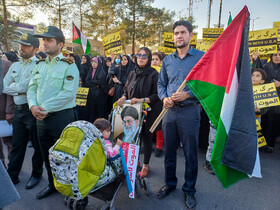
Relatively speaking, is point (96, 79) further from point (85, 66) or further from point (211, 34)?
point (211, 34)

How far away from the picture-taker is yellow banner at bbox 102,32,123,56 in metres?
6.02

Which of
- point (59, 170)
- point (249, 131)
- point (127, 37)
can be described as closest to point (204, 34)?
point (249, 131)

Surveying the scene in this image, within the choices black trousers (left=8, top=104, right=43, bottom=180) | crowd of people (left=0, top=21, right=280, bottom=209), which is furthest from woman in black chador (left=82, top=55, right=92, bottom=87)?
black trousers (left=8, top=104, right=43, bottom=180)

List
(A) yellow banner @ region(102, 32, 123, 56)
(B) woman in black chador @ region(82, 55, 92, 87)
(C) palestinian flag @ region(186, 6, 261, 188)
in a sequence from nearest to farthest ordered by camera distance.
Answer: (C) palestinian flag @ region(186, 6, 261, 188) → (B) woman in black chador @ region(82, 55, 92, 87) → (A) yellow banner @ region(102, 32, 123, 56)

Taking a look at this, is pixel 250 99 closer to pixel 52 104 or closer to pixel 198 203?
pixel 198 203

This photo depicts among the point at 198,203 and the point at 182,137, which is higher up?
the point at 182,137

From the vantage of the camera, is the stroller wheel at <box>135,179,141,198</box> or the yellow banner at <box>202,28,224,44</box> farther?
the yellow banner at <box>202,28,224,44</box>

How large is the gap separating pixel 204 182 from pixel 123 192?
1335mm

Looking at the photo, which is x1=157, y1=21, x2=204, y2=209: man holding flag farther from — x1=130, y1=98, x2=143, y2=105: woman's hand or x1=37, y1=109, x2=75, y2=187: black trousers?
x1=37, y1=109, x2=75, y2=187: black trousers

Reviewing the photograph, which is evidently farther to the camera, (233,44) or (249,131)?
(233,44)

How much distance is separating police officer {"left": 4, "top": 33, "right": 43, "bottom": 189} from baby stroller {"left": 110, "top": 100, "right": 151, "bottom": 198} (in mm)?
1281

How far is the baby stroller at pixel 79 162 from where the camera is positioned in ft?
6.17

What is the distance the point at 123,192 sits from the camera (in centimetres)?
288

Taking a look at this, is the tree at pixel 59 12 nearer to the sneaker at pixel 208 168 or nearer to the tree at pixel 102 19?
the tree at pixel 102 19
